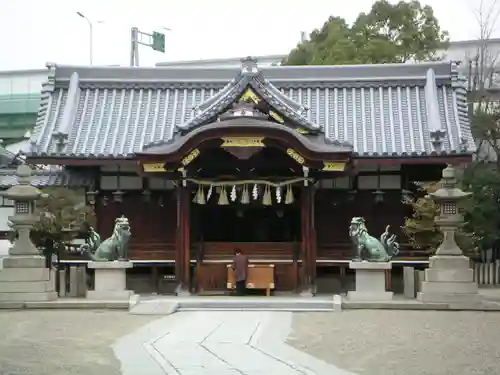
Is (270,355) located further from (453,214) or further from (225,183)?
(225,183)

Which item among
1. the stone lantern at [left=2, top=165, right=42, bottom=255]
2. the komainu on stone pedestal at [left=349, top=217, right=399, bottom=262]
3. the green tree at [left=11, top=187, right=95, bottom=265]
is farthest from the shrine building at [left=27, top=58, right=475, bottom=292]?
the stone lantern at [left=2, top=165, right=42, bottom=255]

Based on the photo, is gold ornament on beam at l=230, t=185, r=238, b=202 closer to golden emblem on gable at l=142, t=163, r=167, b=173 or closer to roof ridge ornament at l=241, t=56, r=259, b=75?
golden emblem on gable at l=142, t=163, r=167, b=173

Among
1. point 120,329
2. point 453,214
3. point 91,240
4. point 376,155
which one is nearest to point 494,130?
point 376,155

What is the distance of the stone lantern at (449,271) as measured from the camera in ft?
59.6

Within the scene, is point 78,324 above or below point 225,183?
below

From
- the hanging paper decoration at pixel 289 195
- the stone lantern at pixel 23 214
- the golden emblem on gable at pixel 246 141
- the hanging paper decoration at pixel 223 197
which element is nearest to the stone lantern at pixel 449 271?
the hanging paper decoration at pixel 289 195

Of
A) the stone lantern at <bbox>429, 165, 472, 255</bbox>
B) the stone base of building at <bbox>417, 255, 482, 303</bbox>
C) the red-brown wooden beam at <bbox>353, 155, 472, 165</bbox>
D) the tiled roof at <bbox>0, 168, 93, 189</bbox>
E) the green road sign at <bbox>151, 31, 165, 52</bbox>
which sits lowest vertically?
the stone base of building at <bbox>417, 255, 482, 303</bbox>

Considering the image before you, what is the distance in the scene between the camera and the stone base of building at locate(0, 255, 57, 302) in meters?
18.7

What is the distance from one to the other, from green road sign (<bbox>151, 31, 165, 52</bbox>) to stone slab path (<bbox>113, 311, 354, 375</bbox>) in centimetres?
2844

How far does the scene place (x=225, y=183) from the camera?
21484 mm

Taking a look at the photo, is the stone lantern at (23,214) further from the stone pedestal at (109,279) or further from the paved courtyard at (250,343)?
the paved courtyard at (250,343)

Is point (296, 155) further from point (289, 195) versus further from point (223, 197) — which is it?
point (223, 197)

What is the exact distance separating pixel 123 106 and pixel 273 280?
8442 mm

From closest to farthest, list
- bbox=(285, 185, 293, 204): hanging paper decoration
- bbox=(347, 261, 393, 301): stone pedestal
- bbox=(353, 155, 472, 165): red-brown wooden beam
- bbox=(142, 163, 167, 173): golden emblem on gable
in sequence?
1. bbox=(347, 261, 393, 301): stone pedestal
2. bbox=(142, 163, 167, 173): golden emblem on gable
3. bbox=(285, 185, 293, 204): hanging paper decoration
4. bbox=(353, 155, 472, 165): red-brown wooden beam
